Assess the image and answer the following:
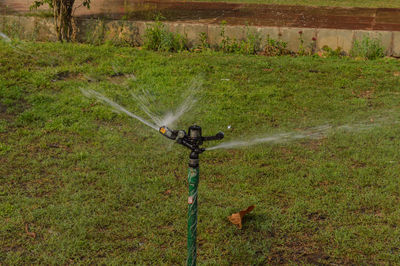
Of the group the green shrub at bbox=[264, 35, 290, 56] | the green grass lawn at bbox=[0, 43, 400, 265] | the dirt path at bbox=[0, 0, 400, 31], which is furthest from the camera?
the dirt path at bbox=[0, 0, 400, 31]

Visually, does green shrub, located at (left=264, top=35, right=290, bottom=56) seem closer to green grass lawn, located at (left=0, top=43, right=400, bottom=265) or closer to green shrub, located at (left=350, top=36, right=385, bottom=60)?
green grass lawn, located at (left=0, top=43, right=400, bottom=265)

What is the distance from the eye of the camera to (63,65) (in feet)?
24.8

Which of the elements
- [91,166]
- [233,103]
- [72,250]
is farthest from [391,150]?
[72,250]

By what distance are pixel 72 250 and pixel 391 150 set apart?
3.40 m

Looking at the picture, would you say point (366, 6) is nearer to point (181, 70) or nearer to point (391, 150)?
point (181, 70)

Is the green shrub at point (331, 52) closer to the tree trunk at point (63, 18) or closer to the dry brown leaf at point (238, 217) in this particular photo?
the tree trunk at point (63, 18)

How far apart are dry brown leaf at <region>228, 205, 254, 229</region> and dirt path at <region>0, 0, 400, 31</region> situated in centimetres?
634

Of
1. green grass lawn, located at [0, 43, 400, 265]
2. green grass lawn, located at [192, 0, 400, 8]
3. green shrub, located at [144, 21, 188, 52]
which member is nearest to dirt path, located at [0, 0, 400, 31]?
green grass lawn, located at [192, 0, 400, 8]

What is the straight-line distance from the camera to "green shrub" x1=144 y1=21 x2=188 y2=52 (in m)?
8.54

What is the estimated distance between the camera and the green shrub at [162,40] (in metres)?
8.54

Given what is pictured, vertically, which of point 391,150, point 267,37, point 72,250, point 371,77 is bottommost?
point 72,250

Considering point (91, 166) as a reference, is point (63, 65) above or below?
above

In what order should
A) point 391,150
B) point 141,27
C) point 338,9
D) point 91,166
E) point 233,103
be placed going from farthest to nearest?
1. point 338,9
2. point 141,27
3. point 233,103
4. point 391,150
5. point 91,166

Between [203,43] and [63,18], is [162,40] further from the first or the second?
[63,18]
